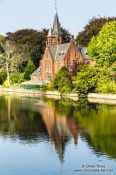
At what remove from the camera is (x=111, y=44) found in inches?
2516

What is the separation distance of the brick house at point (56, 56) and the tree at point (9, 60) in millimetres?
5118

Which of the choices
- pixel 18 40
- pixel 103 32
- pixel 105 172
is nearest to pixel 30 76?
pixel 18 40

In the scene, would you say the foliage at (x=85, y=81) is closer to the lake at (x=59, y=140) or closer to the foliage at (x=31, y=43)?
the lake at (x=59, y=140)

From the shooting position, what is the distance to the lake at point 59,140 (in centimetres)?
2506

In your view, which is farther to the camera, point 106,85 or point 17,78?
point 17,78

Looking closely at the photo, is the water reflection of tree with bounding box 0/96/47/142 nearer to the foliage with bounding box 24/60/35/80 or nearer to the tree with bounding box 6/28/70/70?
the foliage with bounding box 24/60/35/80

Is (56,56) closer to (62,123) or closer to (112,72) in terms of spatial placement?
(112,72)

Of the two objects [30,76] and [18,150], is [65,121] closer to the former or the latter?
[18,150]

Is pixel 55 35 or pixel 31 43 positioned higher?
pixel 55 35

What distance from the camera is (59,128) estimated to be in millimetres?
38125

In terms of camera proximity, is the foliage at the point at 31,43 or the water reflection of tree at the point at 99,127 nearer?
the water reflection of tree at the point at 99,127

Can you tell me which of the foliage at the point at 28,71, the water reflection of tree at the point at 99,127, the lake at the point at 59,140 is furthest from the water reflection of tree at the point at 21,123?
the foliage at the point at 28,71

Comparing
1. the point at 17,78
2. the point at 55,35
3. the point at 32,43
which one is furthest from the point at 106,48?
the point at 32,43

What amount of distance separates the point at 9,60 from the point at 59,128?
185 feet
